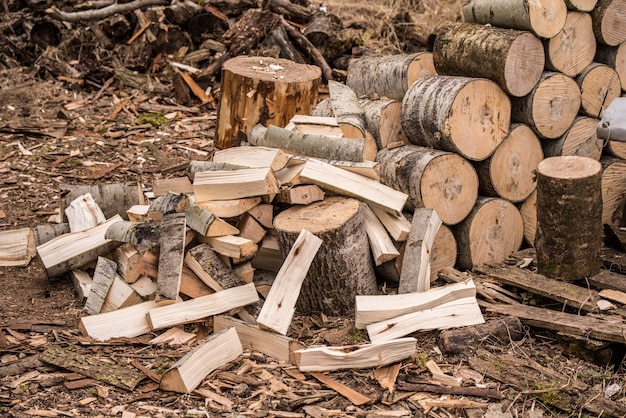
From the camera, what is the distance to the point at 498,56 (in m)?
5.05

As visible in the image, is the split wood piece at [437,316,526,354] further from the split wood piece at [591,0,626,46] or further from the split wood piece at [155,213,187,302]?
the split wood piece at [591,0,626,46]

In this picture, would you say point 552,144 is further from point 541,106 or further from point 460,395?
point 460,395

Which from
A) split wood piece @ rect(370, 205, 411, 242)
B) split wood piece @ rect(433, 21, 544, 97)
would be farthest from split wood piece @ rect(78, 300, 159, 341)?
split wood piece @ rect(433, 21, 544, 97)

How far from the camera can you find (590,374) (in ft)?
13.6

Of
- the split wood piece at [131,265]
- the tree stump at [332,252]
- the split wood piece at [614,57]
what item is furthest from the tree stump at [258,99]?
the split wood piece at [614,57]

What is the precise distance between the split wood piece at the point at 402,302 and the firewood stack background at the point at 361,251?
0.04ft

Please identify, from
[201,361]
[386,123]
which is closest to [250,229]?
[201,361]

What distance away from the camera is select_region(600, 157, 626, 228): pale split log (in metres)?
5.81

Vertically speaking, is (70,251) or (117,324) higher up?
(70,251)

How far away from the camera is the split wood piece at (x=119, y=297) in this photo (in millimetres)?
4633

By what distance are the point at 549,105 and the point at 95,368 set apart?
3.55 meters

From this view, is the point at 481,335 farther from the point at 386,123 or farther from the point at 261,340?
the point at 386,123

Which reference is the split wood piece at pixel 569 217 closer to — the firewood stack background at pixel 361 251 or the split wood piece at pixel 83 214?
the firewood stack background at pixel 361 251

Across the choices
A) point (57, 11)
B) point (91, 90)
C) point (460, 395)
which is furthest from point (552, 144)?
point (57, 11)
